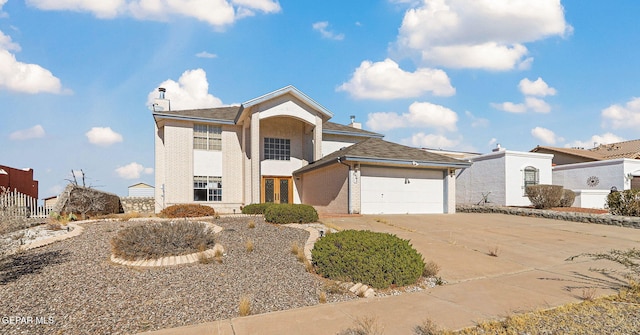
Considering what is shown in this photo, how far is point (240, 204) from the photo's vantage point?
21.7 m

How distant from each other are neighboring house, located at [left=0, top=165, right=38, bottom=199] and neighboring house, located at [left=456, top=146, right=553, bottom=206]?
30.0m

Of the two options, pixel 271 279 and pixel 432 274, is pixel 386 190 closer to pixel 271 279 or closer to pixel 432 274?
pixel 432 274

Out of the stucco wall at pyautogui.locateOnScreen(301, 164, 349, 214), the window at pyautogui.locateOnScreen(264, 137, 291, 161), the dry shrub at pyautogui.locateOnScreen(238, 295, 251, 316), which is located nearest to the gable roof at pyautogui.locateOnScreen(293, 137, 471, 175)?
the stucco wall at pyautogui.locateOnScreen(301, 164, 349, 214)

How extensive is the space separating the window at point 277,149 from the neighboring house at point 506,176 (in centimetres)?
1354

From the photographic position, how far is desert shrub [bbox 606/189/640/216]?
1633 cm

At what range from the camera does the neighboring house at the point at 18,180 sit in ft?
66.2

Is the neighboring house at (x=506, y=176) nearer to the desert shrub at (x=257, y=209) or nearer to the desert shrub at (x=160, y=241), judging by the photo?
the desert shrub at (x=257, y=209)

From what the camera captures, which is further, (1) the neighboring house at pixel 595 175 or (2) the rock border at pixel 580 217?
(1) the neighboring house at pixel 595 175

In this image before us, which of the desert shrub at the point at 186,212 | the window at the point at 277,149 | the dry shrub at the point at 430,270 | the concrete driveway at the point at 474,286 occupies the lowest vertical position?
the concrete driveway at the point at 474,286

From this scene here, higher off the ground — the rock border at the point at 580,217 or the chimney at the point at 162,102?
the chimney at the point at 162,102

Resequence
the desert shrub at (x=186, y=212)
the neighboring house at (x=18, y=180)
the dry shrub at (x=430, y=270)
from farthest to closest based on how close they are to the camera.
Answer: the neighboring house at (x=18, y=180)
the desert shrub at (x=186, y=212)
the dry shrub at (x=430, y=270)

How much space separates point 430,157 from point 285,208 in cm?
1033

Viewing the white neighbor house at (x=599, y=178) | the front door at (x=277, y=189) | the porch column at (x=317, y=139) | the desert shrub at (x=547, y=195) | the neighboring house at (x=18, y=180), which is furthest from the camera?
the white neighbor house at (x=599, y=178)

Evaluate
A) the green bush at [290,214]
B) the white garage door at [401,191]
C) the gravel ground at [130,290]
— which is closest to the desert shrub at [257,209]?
the green bush at [290,214]
